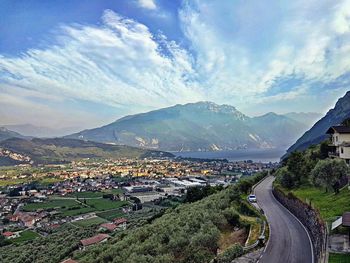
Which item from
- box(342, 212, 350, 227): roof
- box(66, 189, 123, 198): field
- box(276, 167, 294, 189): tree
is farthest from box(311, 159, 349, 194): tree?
box(66, 189, 123, 198): field

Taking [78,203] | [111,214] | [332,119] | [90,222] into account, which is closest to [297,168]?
[90,222]

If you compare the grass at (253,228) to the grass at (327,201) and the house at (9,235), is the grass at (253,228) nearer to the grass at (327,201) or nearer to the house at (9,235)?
the grass at (327,201)

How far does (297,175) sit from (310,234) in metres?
13.8

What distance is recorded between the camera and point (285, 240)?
17516 millimetres

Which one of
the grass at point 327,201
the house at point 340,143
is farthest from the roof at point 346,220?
the house at point 340,143

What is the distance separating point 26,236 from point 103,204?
2669cm

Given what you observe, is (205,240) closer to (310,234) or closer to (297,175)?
(310,234)

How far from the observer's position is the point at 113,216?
220 ft

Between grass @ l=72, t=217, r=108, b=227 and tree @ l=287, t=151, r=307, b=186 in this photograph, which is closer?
tree @ l=287, t=151, r=307, b=186

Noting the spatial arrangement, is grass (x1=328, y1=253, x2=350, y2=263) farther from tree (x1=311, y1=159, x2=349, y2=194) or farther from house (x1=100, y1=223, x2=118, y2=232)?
house (x1=100, y1=223, x2=118, y2=232)

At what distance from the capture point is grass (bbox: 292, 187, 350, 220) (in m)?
18.0

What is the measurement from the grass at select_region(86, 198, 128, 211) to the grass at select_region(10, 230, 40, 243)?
1880 cm

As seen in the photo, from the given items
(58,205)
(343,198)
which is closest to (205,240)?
(343,198)

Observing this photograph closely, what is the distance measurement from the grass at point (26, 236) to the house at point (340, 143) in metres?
47.4
